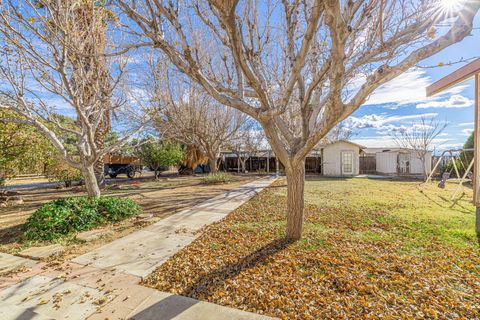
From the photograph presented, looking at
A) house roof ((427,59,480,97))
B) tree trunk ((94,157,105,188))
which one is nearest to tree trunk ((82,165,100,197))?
tree trunk ((94,157,105,188))

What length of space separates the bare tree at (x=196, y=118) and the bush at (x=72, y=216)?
648 centimetres

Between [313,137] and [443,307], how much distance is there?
95.9 inches

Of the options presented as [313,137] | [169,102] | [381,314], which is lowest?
[381,314]

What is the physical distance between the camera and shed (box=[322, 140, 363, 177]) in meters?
18.8

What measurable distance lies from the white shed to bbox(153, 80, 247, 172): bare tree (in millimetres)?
14595

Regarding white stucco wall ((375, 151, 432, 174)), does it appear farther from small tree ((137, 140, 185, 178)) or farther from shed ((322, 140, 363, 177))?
small tree ((137, 140, 185, 178))

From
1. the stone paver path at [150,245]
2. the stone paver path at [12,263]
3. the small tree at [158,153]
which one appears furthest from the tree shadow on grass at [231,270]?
the small tree at [158,153]

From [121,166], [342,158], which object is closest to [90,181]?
[121,166]

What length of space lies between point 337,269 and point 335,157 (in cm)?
1767

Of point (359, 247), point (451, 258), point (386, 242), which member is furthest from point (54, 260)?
point (451, 258)

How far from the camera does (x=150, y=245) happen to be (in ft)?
13.7

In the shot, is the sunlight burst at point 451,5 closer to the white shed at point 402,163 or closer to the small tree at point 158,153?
the small tree at point 158,153

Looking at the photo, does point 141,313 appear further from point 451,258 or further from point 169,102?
point 169,102

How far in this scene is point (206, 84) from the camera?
3.77 metres
